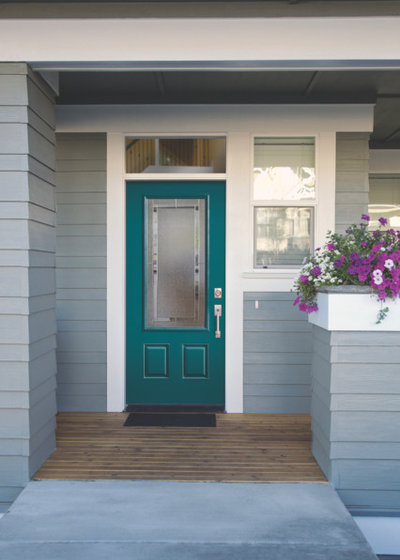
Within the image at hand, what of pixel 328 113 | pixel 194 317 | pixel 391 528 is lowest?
pixel 391 528

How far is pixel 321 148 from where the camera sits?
388 centimetres

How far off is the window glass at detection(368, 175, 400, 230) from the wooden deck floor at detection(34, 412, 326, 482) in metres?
2.44

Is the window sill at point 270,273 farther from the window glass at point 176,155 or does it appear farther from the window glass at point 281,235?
the window glass at point 176,155

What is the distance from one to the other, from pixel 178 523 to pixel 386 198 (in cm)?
406

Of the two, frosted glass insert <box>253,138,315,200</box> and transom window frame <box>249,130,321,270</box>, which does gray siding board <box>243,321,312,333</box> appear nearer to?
transom window frame <box>249,130,321,270</box>

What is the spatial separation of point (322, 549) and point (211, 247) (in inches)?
97.8

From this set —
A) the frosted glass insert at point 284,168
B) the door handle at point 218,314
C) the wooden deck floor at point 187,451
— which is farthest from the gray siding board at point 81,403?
the frosted glass insert at point 284,168

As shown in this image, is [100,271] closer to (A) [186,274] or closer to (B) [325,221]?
(A) [186,274]

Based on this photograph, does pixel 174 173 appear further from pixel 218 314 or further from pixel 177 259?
pixel 218 314

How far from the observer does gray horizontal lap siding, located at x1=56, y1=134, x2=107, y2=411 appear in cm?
393

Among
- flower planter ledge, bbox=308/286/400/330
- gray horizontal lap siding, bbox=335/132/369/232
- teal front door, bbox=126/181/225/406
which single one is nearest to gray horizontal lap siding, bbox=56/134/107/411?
teal front door, bbox=126/181/225/406

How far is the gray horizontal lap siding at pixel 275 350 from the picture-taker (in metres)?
3.89

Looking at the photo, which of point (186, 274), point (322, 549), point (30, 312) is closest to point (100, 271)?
point (186, 274)

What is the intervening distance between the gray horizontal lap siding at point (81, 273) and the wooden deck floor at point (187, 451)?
0.27 metres
